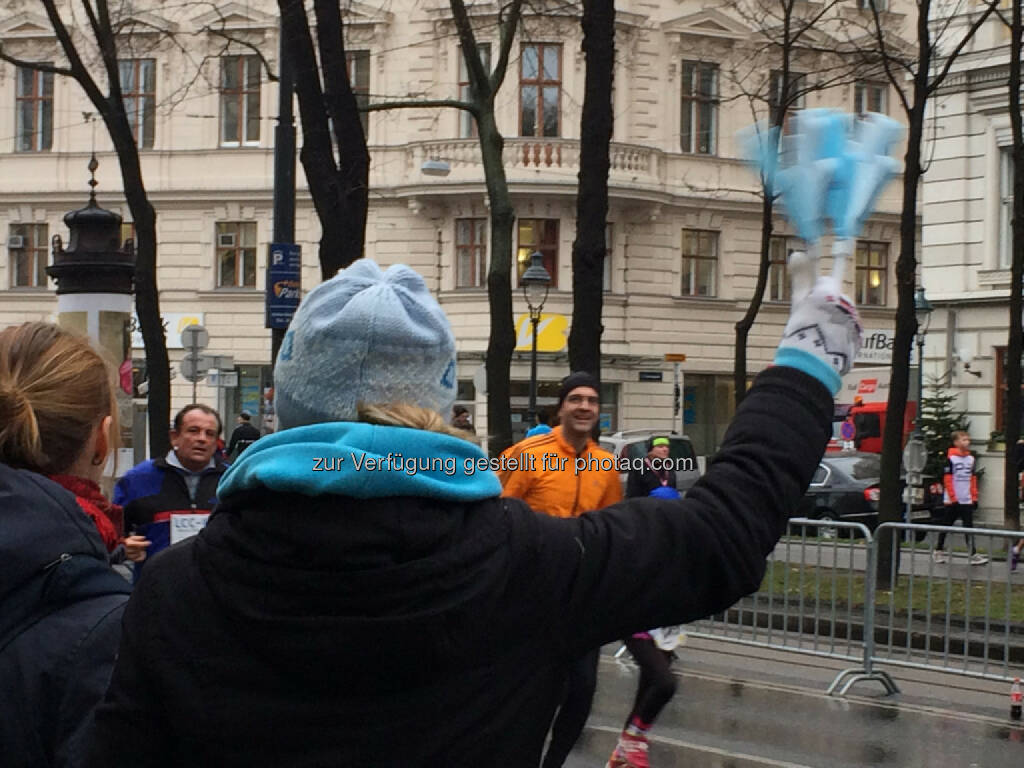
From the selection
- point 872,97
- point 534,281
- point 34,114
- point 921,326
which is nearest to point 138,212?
point 534,281

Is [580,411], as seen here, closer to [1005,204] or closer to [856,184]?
[856,184]

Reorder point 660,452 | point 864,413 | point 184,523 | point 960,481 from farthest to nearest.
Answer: point 864,413
point 960,481
point 660,452
point 184,523

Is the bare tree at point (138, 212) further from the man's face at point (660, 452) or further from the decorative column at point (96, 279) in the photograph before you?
the man's face at point (660, 452)

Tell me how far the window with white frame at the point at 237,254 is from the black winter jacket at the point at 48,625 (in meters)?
39.1

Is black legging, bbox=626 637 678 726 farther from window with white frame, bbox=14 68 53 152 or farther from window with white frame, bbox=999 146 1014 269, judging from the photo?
window with white frame, bbox=14 68 53 152

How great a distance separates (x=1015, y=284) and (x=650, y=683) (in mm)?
15336

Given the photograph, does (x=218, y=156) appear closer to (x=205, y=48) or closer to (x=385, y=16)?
(x=205, y=48)

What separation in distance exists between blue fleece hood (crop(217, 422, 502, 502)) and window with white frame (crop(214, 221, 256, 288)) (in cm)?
3963

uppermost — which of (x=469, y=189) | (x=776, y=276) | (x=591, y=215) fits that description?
(x=469, y=189)

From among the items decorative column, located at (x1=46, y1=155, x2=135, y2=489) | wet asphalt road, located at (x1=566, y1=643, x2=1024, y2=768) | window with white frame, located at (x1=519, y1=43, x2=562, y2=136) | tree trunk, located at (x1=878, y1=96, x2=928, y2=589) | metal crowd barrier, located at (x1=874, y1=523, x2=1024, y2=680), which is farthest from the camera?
window with white frame, located at (x1=519, y1=43, x2=562, y2=136)

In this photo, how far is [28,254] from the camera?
42.2 meters

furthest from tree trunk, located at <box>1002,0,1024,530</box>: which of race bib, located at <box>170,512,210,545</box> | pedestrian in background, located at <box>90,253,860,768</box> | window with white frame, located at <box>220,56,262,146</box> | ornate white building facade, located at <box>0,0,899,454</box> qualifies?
window with white frame, located at <box>220,56,262,146</box>

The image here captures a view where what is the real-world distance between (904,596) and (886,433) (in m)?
4.77

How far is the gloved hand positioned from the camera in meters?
2.15
